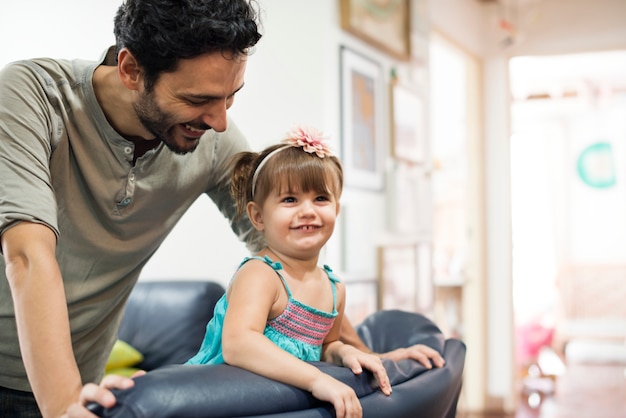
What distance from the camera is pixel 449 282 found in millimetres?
5668

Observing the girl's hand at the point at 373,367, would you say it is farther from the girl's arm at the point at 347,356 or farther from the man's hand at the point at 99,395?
the man's hand at the point at 99,395

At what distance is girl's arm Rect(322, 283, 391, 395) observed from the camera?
1229 millimetres

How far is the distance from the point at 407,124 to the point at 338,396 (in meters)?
3.23

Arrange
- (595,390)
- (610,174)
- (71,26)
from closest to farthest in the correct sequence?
Answer: (71,26)
(595,390)
(610,174)

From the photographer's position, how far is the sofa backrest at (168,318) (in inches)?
125

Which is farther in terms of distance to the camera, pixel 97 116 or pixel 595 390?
pixel 595 390

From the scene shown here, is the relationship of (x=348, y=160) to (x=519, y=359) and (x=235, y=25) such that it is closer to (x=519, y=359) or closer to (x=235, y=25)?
(x=235, y=25)

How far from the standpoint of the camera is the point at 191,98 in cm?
141

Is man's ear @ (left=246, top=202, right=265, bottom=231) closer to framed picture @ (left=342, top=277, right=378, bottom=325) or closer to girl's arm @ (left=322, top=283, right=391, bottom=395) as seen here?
girl's arm @ (left=322, top=283, right=391, bottom=395)

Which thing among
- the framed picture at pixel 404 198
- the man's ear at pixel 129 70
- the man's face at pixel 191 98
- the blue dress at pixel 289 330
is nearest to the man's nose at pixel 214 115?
the man's face at pixel 191 98

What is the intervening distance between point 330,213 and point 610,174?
8.13 m

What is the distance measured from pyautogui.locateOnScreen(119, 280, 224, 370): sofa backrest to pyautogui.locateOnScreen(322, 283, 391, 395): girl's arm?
1571mm

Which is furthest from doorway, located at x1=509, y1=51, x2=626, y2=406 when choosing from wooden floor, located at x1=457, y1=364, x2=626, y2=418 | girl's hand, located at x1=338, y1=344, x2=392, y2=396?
girl's hand, located at x1=338, y1=344, x2=392, y2=396

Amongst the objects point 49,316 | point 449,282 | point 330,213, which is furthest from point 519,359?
point 49,316
